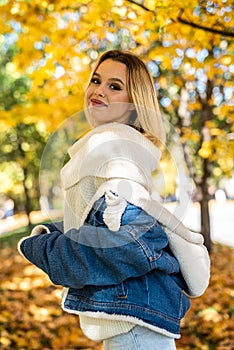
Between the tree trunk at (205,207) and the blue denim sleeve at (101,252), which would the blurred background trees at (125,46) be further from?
the blue denim sleeve at (101,252)

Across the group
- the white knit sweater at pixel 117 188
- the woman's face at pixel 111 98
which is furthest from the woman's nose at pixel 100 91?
the white knit sweater at pixel 117 188

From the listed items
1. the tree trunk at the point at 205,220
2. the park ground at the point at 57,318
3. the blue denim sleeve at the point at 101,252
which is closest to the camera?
the blue denim sleeve at the point at 101,252

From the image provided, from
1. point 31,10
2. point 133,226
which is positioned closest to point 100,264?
point 133,226

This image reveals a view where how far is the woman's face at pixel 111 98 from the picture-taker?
1.42 m

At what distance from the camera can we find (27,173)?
11.5 meters

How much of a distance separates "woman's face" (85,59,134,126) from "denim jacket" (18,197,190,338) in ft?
0.92

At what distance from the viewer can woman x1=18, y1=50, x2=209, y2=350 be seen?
48.7 inches

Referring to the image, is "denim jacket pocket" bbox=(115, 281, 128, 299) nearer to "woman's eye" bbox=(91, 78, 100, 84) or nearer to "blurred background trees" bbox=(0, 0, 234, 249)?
"blurred background trees" bbox=(0, 0, 234, 249)

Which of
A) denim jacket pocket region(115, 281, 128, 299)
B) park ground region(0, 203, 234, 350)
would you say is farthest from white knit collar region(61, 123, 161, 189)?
park ground region(0, 203, 234, 350)

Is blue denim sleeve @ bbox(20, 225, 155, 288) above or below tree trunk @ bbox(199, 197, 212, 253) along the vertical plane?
above

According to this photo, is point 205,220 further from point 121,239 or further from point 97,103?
point 121,239

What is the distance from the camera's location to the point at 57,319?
5.15 m

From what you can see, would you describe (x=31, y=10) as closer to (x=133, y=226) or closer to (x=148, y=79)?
(x=148, y=79)

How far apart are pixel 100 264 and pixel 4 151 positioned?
10444 mm
